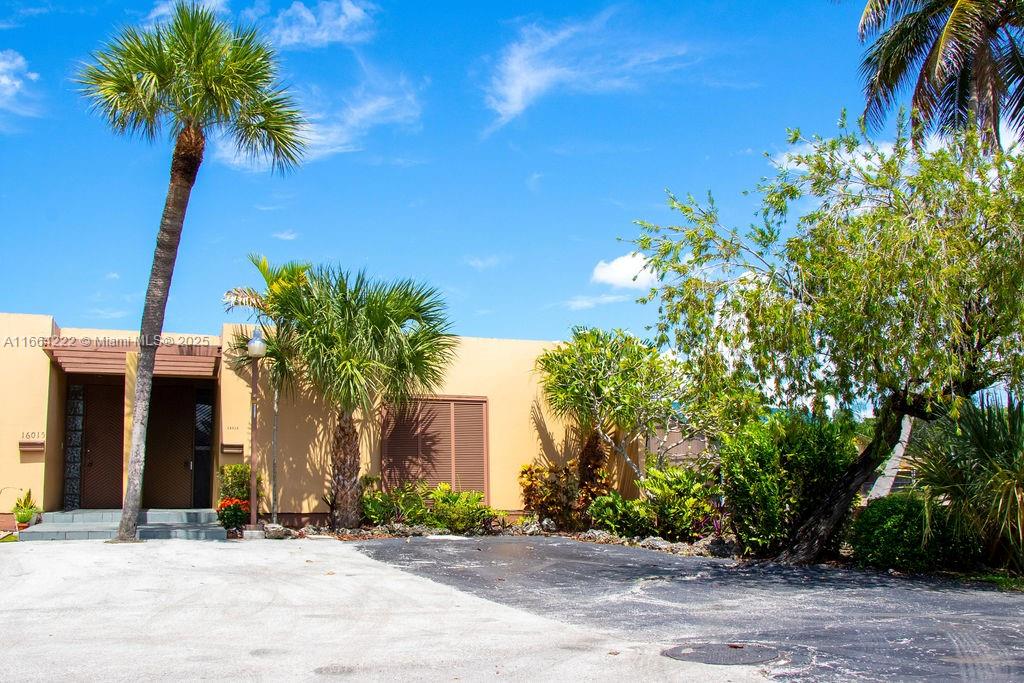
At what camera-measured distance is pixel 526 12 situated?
14688 millimetres

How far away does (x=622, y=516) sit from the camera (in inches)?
604

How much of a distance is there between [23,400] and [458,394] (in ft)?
24.4

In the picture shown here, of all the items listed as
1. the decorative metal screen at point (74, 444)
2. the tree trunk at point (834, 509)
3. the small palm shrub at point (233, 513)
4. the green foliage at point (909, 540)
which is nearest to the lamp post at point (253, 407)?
the small palm shrub at point (233, 513)

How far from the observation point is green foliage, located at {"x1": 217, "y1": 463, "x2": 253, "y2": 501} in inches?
569

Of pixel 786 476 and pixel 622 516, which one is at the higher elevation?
pixel 786 476

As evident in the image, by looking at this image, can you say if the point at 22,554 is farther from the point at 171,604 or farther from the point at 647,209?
the point at 647,209

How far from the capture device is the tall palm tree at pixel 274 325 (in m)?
14.5

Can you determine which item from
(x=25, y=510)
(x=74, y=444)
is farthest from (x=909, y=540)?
(x=74, y=444)

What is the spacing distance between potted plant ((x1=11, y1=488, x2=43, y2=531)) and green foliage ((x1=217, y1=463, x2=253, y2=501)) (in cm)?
306

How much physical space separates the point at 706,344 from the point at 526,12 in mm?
7784

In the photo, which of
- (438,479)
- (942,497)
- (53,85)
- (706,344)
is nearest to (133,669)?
(706,344)

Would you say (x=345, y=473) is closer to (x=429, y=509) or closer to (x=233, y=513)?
(x=429, y=509)

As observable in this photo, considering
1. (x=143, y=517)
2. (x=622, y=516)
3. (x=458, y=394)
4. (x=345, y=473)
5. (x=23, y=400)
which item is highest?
(x=458, y=394)

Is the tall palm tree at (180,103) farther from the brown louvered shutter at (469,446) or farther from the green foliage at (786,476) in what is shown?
the green foliage at (786,476)
